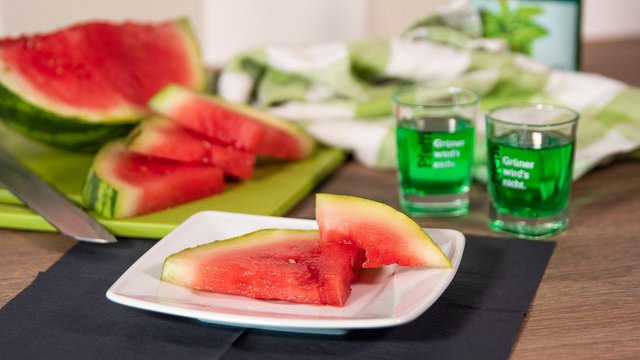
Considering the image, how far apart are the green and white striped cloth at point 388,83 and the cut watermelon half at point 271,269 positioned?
1.82 feet

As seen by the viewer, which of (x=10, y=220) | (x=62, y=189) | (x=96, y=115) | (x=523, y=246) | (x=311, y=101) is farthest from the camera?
(x=311, y=101)

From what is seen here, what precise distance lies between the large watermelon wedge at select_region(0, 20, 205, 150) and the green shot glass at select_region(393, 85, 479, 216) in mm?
505

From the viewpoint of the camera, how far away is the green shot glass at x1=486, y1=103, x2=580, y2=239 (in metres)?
1.32

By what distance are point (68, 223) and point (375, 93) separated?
0.63 m

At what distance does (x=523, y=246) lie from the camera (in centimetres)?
131

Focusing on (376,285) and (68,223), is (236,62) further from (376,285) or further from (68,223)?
(376,285)

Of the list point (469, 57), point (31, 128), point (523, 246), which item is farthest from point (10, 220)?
point (469, 57)

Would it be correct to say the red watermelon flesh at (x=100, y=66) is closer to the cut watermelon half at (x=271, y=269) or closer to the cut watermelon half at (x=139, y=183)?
the cut watermelon half at (x=139, y=183)

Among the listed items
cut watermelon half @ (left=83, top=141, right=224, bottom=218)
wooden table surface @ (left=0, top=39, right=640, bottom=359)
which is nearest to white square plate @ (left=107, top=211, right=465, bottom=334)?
wooden table surface @ (left=0, top=39, right=640, bottom=359)

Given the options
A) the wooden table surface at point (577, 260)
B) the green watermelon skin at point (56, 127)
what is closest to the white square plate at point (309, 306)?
the wooden table surface at point (577, 260)

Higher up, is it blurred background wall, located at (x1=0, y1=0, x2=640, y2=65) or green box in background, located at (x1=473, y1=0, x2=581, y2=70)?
green box in background, located at (x1=473, y1=0, x2=581, y2=70)

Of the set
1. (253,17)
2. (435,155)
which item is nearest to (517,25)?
(435,155)

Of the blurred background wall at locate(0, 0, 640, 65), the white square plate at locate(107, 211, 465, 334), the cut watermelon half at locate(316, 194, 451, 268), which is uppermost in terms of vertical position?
the cut watermelon half at locate(316, 194, 451, 268)

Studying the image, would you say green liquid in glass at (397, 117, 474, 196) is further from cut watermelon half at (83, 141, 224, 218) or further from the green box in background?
the green box in background
